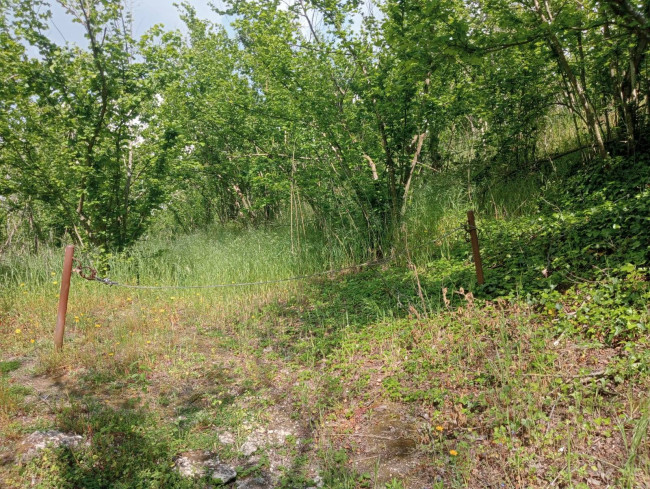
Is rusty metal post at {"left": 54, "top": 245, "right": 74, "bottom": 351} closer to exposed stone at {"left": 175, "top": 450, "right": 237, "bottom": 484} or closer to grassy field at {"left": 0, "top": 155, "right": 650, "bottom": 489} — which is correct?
grassy field at {"left": 0, "top": 155, "right": 650, "bottom": 489}

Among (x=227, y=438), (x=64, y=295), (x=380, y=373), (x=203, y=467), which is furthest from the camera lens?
(x=64, y=295)

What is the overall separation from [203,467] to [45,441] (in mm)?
1068

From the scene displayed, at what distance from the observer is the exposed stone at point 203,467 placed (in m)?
2.58

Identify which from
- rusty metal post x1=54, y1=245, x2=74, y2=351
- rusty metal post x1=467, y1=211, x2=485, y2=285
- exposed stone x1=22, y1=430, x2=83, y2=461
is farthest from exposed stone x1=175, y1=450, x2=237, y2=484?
rusty metal post x1=467, y1=211, x2=485, y2=285

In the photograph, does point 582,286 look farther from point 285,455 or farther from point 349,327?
point 285,455

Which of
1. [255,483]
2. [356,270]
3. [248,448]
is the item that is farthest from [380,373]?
[356,270]

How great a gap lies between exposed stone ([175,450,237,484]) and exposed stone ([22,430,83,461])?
705 millimetres

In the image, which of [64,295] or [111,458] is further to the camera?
[64,295]

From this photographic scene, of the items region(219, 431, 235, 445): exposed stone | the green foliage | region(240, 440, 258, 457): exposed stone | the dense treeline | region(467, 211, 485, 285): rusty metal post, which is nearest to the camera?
the green foliage

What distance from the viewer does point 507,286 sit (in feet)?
13.2

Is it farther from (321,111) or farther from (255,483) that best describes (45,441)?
(321,111)

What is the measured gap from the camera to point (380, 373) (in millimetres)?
3557

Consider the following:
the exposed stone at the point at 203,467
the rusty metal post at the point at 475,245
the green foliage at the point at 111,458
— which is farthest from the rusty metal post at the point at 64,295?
the rusty metal post at the point at 475,245

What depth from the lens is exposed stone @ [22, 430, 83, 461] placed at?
8.54 ft
